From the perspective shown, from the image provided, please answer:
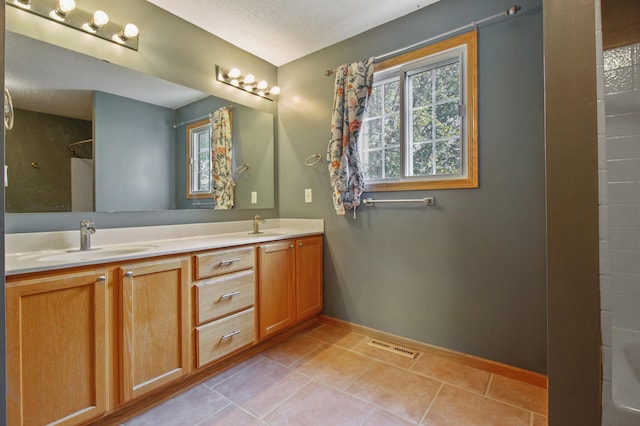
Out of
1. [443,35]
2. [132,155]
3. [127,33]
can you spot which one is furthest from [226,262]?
[443,35]

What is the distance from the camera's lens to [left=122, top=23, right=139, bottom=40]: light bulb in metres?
1.76

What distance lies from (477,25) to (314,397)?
2.40 m

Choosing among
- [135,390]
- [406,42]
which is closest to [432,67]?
[406,42]

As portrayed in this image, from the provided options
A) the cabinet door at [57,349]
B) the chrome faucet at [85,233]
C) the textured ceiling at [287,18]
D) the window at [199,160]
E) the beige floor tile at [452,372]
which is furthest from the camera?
the window at [199,160]

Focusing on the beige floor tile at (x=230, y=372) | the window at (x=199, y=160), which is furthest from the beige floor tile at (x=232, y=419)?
the window at (x=199, y=160)

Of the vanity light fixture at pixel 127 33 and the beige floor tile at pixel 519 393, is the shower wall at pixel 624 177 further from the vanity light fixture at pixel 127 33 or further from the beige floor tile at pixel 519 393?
the vanity light fixture at pixel 127 33

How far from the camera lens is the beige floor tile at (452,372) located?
5.54 feet

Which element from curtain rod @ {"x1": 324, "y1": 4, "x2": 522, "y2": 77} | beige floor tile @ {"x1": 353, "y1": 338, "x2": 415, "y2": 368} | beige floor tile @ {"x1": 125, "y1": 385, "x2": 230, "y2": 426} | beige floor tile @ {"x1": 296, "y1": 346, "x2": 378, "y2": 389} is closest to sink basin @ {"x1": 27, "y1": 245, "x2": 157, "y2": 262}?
beige floor tile @ {"x1": 125, "y1": 385, "x2": 230, "y2": 426}

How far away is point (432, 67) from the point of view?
2.05 metres

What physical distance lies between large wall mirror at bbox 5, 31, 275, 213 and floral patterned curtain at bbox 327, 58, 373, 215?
100 centimetres

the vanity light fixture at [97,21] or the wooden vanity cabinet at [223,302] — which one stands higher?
the vanity light fixture at [97,21]

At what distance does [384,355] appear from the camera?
6.66 feet

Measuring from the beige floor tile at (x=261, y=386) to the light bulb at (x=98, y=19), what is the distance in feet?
7.22

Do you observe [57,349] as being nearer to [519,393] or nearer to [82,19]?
[82,19]
